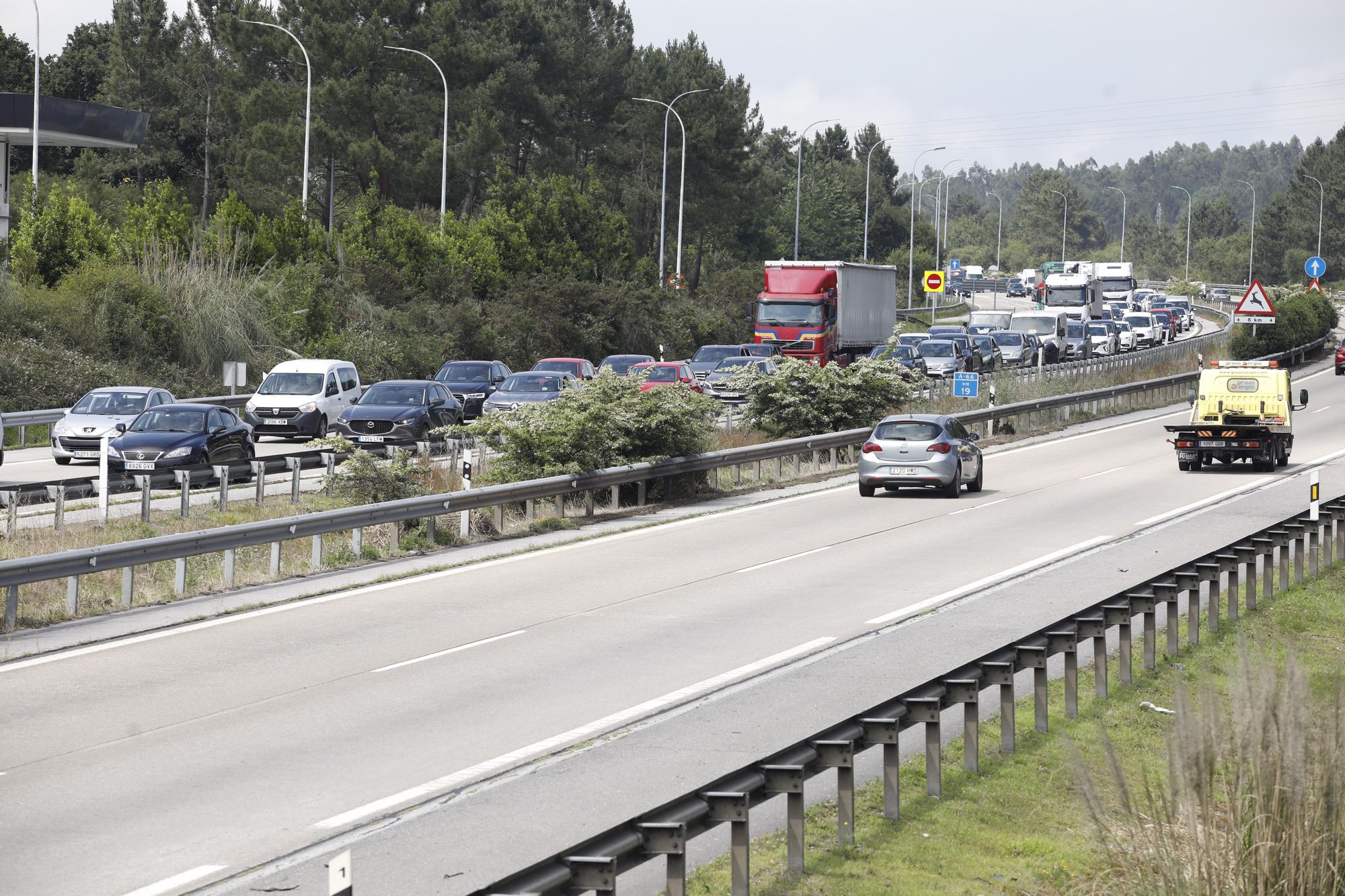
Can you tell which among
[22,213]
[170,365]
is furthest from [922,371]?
[22,213]

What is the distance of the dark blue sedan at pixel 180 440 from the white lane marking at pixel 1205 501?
46.8ft

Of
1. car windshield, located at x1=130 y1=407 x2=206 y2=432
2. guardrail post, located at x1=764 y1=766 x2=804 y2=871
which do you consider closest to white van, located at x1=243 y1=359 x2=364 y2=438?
car windshield, located at x1=130 y1=407 x2=206 y2=432

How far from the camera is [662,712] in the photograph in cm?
1195

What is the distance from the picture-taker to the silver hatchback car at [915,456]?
2725 cm

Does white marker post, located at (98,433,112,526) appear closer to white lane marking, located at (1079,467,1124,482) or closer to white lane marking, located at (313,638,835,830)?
white lane marking, located at (313,638,835,830)

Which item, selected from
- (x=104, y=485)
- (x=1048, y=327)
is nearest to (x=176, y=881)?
(x=104, y=485)

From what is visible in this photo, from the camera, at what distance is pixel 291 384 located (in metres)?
36.2

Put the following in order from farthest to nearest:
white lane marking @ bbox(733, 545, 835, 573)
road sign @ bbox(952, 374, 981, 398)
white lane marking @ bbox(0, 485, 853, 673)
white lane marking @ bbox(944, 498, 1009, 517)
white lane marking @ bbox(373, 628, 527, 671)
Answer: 1. road sign @ bbox(952, 374, 981, 398)
2. white lane marking @ bbox(944, 498, 1009, 517)
3. white lane marking @ bbox(733, 545, 835, 573)
4. white lane marking @ bbox(0, 485, 853, 673)
5. white lane marking @ bbox(373, 628, 527, 671)

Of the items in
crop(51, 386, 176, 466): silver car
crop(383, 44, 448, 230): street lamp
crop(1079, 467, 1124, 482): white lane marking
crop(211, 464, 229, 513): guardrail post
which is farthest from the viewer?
crop(383, 44, 448, 230): street lamp

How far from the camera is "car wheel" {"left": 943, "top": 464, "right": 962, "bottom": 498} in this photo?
90.2ft

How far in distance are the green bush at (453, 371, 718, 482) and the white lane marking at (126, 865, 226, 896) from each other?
1604 centimetres

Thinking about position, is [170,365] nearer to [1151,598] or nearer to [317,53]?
[317,53]

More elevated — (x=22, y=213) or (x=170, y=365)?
(x=22, y=213)

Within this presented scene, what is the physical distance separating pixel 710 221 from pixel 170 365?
55891 mm
